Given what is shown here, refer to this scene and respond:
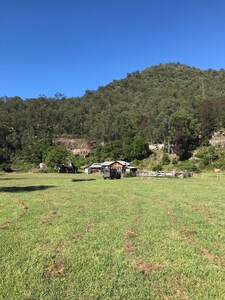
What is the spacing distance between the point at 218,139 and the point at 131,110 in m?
49.3

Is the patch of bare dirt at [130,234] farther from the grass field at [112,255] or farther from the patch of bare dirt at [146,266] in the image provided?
the patch of bare dirt at [146,266]

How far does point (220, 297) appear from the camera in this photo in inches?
231

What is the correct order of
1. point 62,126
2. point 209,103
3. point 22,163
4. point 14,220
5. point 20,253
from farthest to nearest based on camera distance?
point 62,126 → point 22,163 → point 209,103 → point 14,220 → point 20,253

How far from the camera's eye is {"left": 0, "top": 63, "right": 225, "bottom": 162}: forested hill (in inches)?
3553

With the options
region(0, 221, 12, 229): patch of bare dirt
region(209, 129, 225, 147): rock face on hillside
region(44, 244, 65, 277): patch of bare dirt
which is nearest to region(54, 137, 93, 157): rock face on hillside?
region(209, 129, 225, 147): rock face on hillside

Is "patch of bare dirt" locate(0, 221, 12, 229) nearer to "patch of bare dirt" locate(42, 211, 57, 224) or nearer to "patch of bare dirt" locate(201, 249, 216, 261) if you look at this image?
"patch of bare dirt" locate(42, 211, 57, 224)

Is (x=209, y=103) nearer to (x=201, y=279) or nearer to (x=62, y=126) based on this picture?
(x=62, y=126)

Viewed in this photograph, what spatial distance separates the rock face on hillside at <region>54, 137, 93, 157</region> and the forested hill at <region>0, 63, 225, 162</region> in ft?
13.3

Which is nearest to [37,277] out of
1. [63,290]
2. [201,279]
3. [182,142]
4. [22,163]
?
[63,290]

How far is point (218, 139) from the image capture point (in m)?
83.3

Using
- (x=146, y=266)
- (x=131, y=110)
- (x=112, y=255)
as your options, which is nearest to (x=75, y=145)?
(x=131, y=110)

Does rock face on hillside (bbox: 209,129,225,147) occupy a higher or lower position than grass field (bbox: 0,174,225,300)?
higher

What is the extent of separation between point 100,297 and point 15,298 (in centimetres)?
158

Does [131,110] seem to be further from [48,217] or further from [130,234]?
[130,234]
